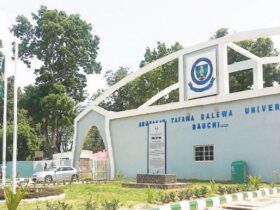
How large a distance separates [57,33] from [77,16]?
3.45 m

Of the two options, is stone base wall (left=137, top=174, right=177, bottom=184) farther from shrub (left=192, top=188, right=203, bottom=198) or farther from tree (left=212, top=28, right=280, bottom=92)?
tree (left=212, top=28, right=280, bottom=92)

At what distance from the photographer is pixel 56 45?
4278 centimetres

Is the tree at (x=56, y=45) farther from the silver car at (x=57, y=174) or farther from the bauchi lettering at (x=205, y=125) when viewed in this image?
the bauchi lettering at (x=205, y=125)

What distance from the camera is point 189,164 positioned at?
2198cm

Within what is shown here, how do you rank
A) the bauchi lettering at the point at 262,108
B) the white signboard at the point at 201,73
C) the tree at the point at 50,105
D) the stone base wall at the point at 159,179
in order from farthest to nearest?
1. the tree at the point at 50,105
2. the white signboard at the point at 201,73
3. the bauchi lettering at the point at 262,108
4. the stone base wall at the point at 159,179

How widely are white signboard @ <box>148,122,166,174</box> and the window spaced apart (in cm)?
206

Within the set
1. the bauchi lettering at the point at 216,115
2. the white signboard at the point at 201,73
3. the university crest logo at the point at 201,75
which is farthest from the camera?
the university crest logo at the point at 201,75

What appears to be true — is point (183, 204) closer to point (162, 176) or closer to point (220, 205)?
point (220, 205)

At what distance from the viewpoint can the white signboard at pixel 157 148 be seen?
23.3 m

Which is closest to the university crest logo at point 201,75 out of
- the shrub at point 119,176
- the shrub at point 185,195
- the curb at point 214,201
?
the shrub at point 119,176

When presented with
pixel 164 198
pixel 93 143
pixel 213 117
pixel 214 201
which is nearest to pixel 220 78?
pixel 213 117

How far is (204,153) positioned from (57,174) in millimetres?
10908

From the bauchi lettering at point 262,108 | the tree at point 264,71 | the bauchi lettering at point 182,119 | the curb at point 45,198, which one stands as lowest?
the curb at point 45,198

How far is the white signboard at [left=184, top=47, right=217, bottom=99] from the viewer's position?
21234mm
